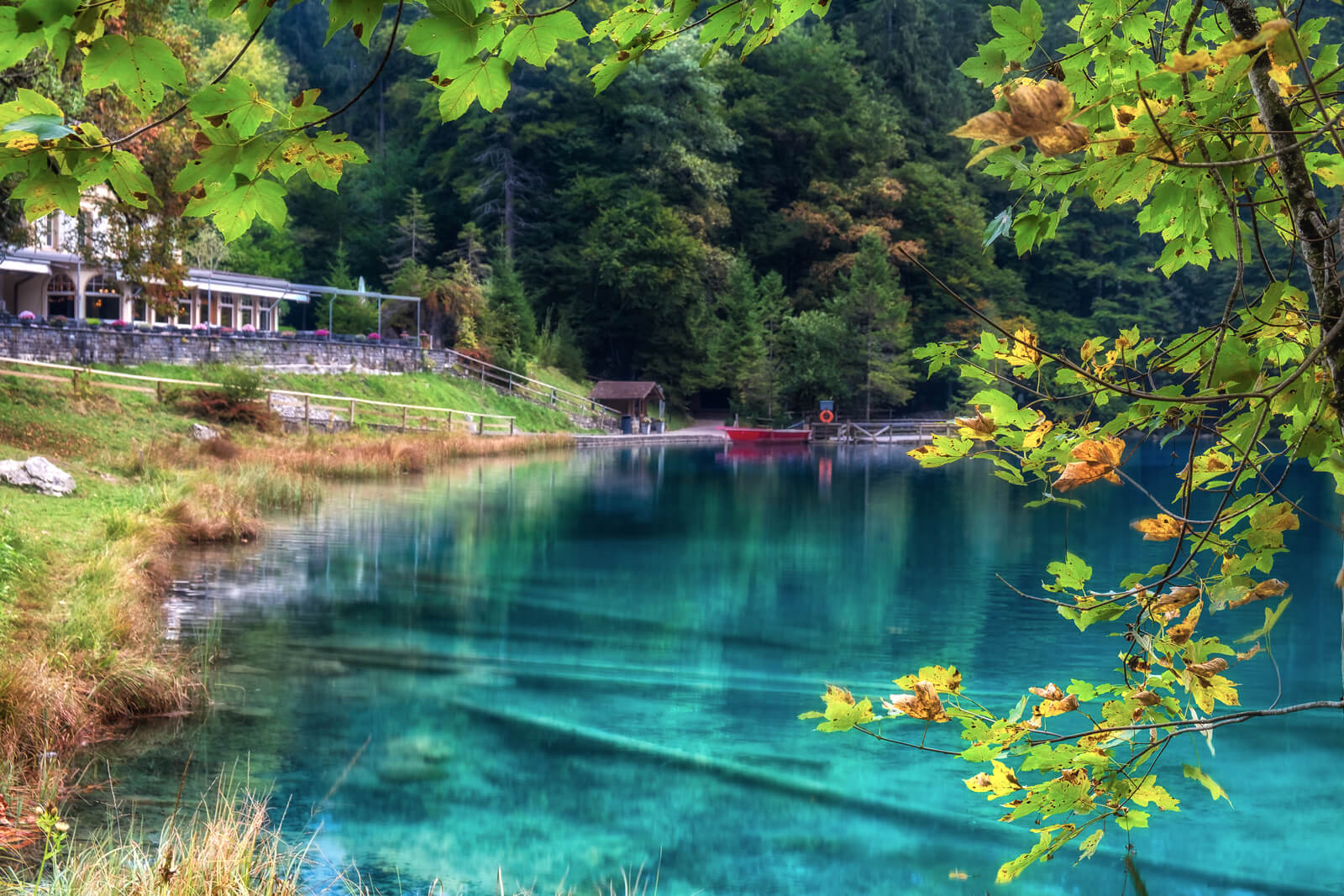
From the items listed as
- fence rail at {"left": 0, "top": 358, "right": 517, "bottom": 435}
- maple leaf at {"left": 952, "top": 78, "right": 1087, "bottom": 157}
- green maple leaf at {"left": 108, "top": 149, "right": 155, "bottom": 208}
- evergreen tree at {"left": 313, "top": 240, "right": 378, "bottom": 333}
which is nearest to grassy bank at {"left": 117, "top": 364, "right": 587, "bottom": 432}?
fence rail at {"left": 0, "top": 358, "right": 517, "bottom": 435}

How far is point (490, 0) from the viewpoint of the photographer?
197 centimetres

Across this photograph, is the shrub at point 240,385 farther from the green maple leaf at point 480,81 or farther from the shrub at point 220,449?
the green maple leaf at point 480,81

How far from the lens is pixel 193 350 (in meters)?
32.9

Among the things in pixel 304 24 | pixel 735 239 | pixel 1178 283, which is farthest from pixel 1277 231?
pixel 304 24

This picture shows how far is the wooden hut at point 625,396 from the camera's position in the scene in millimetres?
46375

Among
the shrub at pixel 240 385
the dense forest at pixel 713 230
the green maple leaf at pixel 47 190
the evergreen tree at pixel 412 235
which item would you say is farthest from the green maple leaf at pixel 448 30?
the evergreen tree at pixel 412 235

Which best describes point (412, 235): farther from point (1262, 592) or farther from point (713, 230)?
point (1262, 592)

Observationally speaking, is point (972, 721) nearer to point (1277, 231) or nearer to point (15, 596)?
point (1277, 231)

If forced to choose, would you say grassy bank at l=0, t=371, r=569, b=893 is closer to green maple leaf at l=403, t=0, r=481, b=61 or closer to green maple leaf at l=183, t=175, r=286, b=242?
green maple leaf at l=183, t=175, r=286, b=242

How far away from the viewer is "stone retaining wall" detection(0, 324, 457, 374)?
28500 mm

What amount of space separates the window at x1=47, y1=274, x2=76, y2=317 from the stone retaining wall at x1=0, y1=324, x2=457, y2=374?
972cm

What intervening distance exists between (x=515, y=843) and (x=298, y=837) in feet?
4.17

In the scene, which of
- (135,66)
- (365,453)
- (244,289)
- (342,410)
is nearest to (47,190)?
(135,66)

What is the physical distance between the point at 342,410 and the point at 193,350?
15.3 feet
